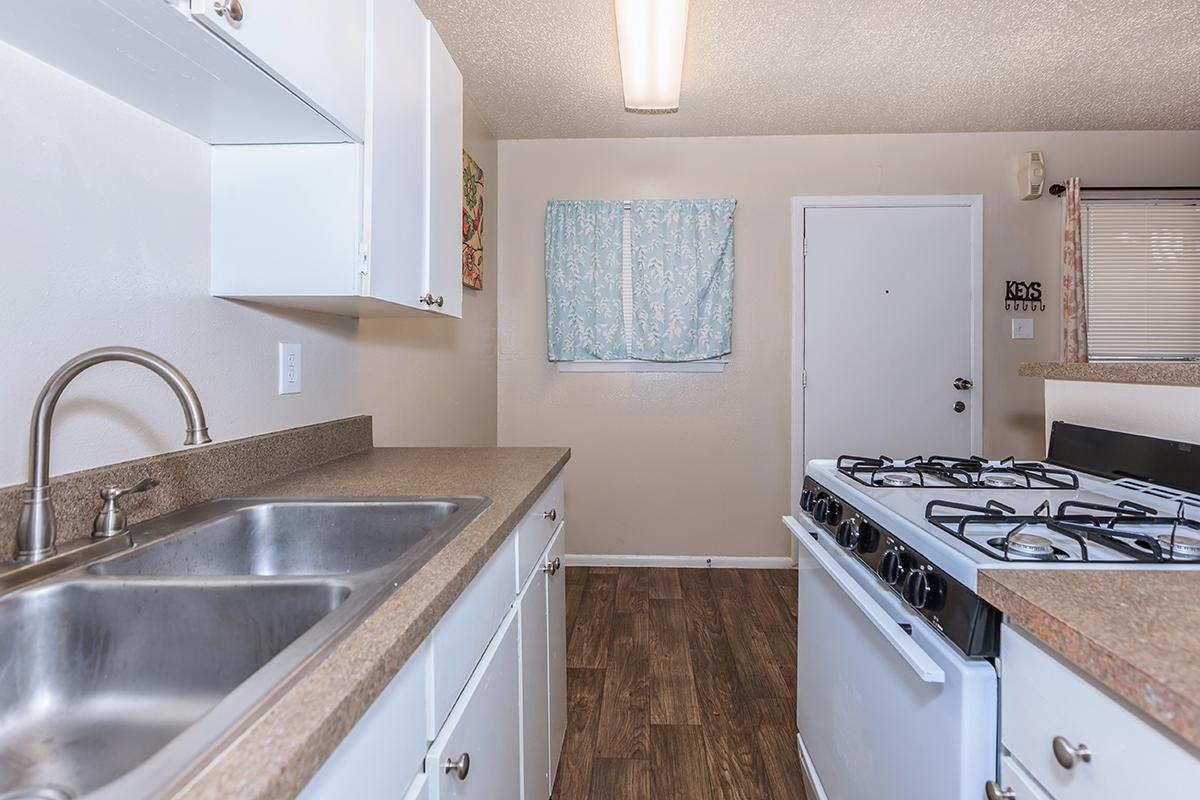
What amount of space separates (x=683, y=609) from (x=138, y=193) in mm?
2573

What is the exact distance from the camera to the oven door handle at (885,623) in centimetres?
81

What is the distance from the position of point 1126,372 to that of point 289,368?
191cm

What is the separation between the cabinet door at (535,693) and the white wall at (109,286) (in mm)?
735

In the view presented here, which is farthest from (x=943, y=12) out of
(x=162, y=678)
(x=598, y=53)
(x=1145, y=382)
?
(x=162, y=678)

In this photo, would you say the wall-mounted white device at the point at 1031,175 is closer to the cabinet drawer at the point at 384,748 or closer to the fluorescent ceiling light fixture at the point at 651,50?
the fluorescent ceiling light fixture at the point at 651,50

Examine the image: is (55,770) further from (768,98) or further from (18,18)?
(768,98)

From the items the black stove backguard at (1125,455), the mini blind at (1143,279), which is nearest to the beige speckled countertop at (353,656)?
the black stove backguard at (1125,455)

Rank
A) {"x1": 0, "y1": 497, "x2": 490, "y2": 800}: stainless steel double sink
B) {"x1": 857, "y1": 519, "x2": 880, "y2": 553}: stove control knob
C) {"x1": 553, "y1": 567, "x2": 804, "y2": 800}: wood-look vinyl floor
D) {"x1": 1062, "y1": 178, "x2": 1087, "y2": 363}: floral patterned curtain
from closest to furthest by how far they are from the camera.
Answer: {"x1": 0, "y1": 497, "x2": 490, "y2": 800}: stainless steel double sink
{"x1": 857, "y1": 519, "x2": 880, "y2": 553}: stove control knob
{"x1": 553, "y1": 567, "x2": 804, "y2": 800}: wood-look vinyl floor
{"x1": 1062, "y1": 178, "x2": 1087, "y2": 363}: floral patterned curtain

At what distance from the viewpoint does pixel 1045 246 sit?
3.40m

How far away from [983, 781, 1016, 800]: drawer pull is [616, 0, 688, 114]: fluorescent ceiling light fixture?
2102mm

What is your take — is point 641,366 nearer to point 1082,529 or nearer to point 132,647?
point 1082,529

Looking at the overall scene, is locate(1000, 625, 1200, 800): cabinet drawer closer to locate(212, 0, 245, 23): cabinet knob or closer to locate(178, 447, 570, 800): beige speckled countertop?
locate(178, 447, 570, 800): beige speckled countertop

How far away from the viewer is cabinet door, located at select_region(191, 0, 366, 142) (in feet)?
2.54

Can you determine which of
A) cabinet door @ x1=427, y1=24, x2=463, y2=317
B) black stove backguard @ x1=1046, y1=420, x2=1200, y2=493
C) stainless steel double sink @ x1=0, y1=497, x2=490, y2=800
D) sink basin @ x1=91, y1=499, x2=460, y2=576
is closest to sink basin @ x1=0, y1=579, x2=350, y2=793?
stainless steel double sink @ x1=0, y1=497, x2=490, y2=800
